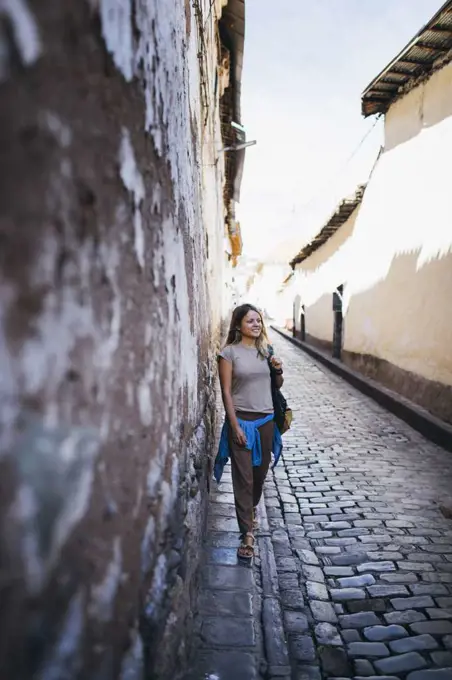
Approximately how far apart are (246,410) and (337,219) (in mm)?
12423

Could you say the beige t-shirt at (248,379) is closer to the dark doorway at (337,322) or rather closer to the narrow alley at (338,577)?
the narrow alley at (338,577)

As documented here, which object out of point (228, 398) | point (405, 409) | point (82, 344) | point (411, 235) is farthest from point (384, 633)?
point (411, 235)

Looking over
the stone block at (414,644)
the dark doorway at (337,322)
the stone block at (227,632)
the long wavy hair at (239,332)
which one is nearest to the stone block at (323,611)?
the stone block at (414,644)

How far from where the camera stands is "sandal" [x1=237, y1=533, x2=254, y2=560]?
3.40 meters

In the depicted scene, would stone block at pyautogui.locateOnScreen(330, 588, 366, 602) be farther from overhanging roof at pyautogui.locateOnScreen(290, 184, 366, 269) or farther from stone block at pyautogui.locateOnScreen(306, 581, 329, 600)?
overhanging roof at pyautogui.locateOnScreen(290, 184, 366, 269)

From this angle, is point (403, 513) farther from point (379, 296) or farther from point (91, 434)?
point (379, 296)

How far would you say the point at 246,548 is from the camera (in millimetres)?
3422

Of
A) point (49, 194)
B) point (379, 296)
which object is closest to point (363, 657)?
point (49, 194)

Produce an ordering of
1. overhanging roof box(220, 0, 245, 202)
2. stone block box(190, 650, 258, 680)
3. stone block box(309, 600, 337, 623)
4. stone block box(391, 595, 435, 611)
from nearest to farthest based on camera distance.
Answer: stone block box(190, 650, 258, 680) → stone block box(309, 600, 337, 623) → stone block box(391, 595, 435, 611) → overhanging roof box(220, 0, 245, 202)

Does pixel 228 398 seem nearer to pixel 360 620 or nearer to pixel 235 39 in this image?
pixel 360 620

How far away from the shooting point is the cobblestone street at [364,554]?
8.79ft

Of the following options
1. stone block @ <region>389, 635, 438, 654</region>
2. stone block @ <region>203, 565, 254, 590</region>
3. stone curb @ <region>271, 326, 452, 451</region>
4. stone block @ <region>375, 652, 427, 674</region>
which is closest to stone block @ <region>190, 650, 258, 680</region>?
stone block @ <region>203, 565, 254, 590</region>

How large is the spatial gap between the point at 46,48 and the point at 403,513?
4.50 m

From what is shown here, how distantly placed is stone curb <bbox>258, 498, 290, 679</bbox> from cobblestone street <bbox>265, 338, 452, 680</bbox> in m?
0.06
